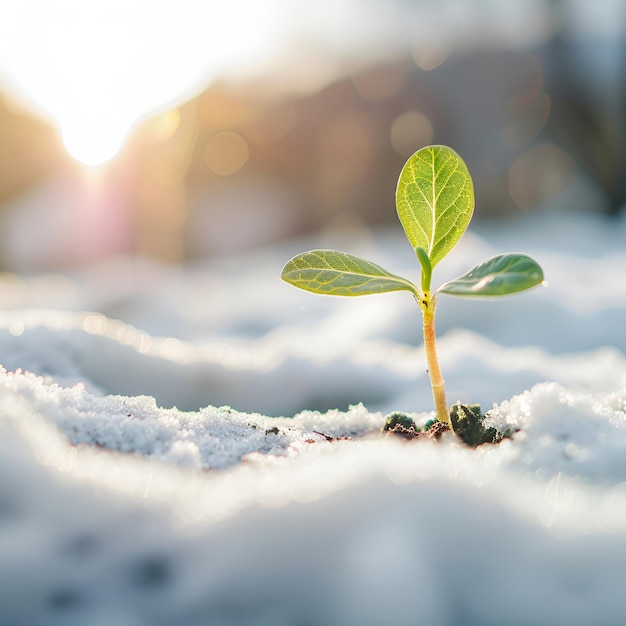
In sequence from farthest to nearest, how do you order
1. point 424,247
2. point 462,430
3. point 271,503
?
point 424,247 → point 462,430 → point 271,503

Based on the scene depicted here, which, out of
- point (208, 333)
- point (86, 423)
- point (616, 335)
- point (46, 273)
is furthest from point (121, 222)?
point (86, 423)

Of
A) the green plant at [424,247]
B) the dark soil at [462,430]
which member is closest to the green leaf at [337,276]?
the green plant at [424,247]

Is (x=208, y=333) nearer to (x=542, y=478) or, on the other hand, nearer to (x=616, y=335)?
(x=616, y=335)

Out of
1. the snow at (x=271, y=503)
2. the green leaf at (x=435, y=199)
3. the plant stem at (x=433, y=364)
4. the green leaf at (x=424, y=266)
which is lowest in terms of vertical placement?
the snow at (x=271, y=503)

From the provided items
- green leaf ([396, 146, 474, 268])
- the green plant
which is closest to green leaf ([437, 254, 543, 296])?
the green plant

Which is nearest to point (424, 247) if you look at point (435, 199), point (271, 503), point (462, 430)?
point (435, 199)

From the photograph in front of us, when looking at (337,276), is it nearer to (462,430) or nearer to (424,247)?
(424,247)

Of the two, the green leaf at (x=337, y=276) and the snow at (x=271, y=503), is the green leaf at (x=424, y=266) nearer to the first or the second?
the green leaf at (x=337, y=276)
